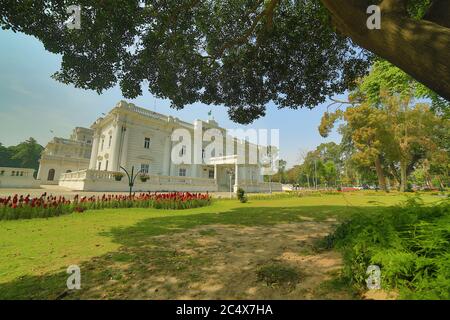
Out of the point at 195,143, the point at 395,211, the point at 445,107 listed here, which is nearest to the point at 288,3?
the point at 395,211

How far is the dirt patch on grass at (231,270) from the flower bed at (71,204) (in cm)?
516

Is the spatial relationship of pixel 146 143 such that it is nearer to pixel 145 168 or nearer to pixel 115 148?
pixel 145 168

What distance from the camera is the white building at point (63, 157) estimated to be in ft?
118

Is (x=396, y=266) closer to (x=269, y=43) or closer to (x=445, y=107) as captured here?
(x=269, y=43)

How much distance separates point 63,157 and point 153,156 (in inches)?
764

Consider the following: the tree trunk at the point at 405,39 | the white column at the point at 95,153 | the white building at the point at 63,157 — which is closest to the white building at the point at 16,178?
the white column at the point at 95,153

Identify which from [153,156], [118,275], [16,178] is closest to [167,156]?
[153,156]

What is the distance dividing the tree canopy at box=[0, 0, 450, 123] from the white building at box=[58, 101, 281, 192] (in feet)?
48.1

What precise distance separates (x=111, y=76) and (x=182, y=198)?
21.4ft

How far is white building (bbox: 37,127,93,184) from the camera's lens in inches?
1416

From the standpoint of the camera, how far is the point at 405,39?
2.70m

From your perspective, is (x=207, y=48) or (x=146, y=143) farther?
(x=146, y=143)

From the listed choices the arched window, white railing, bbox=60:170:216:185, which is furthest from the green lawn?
the arched window

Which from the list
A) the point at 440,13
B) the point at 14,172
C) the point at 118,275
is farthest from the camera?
the point at 14,172
